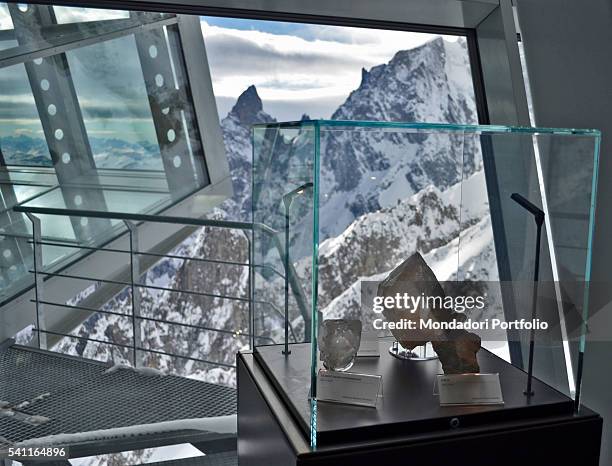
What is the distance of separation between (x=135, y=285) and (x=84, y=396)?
528mm

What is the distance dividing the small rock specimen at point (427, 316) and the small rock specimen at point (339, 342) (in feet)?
0.25

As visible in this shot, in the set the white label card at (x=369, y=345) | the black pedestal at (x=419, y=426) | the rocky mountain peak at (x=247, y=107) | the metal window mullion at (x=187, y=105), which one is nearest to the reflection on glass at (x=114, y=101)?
the metal window mullion at (x=187, y=105)

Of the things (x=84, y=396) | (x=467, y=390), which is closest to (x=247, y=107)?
(x=84, y=396)

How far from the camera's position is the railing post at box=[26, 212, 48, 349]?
237 centimetres

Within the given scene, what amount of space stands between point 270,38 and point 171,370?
5.88ft

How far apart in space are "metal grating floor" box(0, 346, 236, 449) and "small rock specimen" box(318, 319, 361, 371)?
1.41 m

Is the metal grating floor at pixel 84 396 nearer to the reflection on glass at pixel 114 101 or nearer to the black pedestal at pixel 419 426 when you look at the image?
the reflection on glass at pixel 114 101

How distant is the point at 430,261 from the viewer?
3.99 feet

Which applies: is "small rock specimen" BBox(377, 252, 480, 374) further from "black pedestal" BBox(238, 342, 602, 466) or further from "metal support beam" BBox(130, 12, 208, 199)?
"metal support beam" BBox(130, 12, 208, 199)

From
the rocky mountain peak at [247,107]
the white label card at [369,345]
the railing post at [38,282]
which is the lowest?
the white label card at [369,345]

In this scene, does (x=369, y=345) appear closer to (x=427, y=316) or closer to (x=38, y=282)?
(x=427, y=316)

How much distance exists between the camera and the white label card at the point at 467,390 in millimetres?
1195

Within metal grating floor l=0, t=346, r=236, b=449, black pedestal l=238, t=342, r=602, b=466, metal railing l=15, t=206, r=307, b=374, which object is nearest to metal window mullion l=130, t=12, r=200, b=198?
metal railing l=15, t=206, r=307, b=374

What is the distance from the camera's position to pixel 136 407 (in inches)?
96.5
